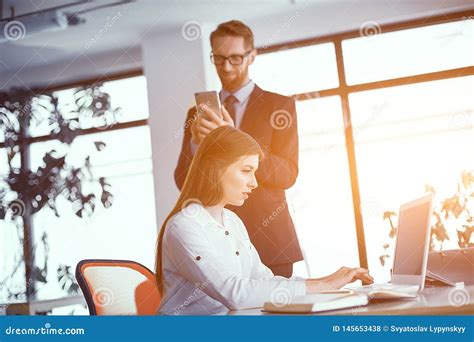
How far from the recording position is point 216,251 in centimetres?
201

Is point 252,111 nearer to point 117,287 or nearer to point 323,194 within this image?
point 323,194

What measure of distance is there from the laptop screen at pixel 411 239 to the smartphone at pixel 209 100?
1019 mm

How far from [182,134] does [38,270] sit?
110cm

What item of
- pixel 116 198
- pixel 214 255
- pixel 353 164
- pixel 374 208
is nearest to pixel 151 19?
pixel 116 198
